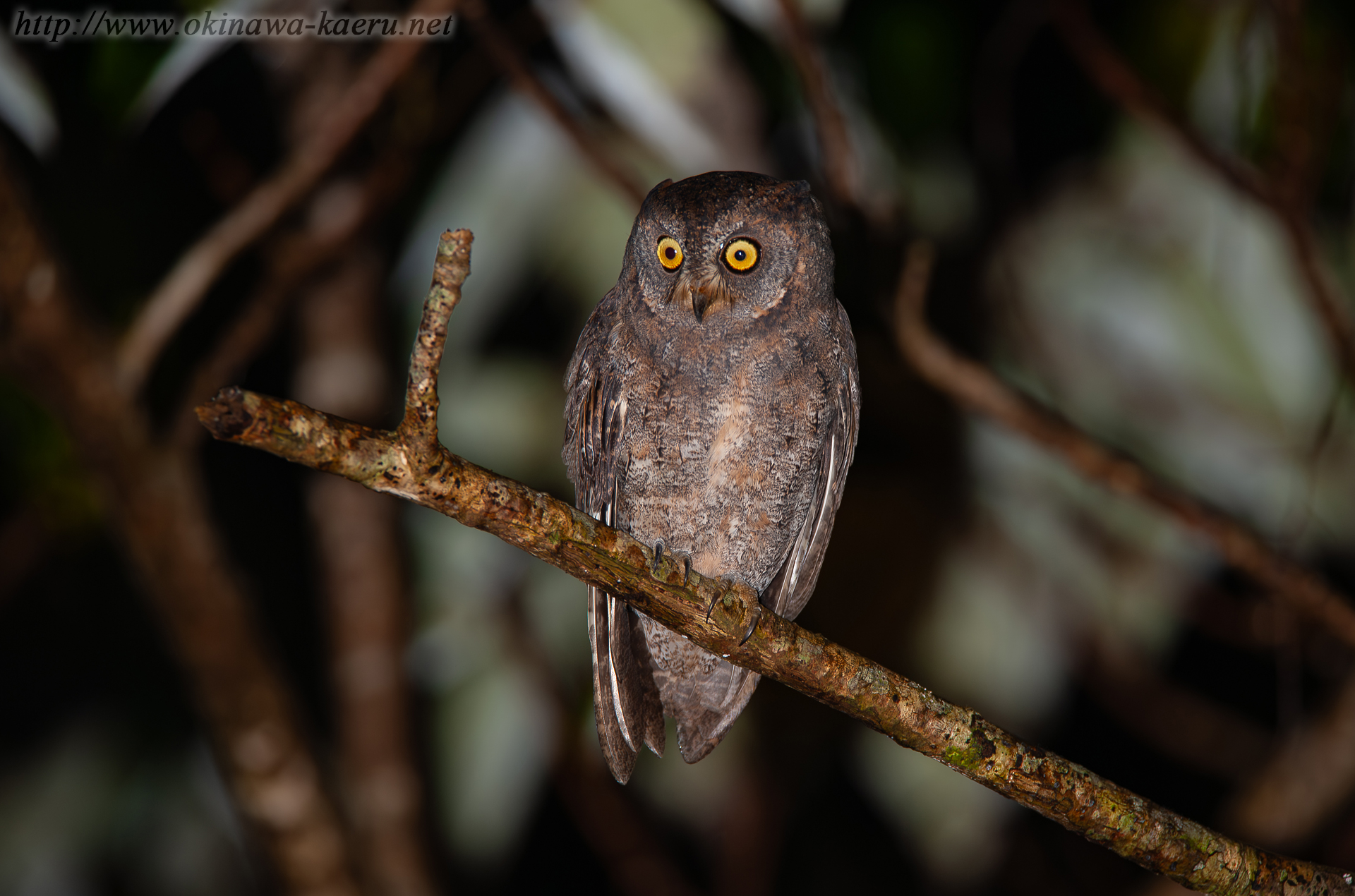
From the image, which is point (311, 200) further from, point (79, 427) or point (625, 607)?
point (625, 607)

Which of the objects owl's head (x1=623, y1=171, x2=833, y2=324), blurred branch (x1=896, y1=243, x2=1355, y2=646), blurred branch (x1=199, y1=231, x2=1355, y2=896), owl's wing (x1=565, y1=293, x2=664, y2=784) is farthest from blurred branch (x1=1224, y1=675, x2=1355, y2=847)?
owl's head (x1=623, y1=171, x2=833, y2=324)

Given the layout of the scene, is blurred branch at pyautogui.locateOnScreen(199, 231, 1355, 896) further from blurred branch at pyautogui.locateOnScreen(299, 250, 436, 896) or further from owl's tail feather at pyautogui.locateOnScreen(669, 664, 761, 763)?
blurred branch at pyautogui.locateOnScreen(299, 250, 436, 896)

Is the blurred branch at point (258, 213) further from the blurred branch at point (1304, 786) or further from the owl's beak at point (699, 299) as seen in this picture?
the blurred branch at point (1304, 786)

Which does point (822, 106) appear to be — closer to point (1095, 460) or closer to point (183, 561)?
point (1095, 460)

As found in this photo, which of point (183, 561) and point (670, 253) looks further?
point (183, 561)

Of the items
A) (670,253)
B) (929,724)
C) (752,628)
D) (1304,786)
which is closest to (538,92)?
(670,253)

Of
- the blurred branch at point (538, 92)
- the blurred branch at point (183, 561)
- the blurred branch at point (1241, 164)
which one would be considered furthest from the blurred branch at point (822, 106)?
the blurred branch at point (183, 561)
